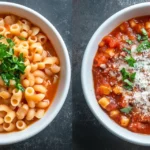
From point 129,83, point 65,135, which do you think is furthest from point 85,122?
point 129,83

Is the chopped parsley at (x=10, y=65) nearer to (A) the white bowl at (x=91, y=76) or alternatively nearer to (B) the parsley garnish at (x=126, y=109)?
(A) the white bowl at (x=91, y=76)

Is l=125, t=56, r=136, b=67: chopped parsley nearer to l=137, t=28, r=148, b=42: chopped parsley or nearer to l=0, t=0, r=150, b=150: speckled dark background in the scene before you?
l=137, t=28, r=148, b=42: chopped parsley

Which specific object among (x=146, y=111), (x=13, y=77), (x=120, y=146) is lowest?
(x=120, y=146)

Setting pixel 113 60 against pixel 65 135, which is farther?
pixel 65 135

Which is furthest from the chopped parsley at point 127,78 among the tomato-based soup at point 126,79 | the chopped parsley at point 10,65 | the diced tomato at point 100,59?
the chopped parsley at point 10,65

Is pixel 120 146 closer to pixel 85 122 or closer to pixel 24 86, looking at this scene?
pixel 85 122

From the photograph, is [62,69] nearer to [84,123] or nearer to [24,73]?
[24,73]

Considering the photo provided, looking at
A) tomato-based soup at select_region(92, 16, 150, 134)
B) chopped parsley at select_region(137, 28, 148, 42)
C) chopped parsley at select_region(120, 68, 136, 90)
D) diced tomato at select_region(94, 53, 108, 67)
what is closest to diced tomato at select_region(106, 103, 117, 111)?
tomato-based soup at select_region(92, 16, 150, 134)
